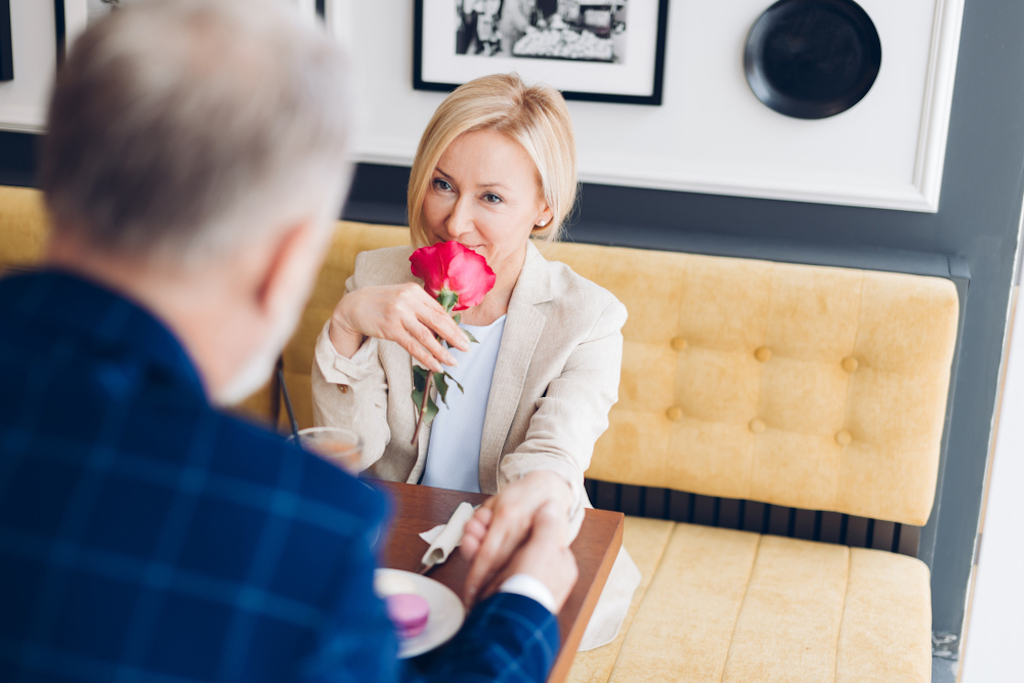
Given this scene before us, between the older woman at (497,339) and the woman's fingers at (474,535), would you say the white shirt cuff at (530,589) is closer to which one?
the woman's fingers at (474,535)

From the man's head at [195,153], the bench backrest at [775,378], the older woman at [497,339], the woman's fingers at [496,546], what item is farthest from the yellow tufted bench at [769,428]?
the man's head at [195,153]

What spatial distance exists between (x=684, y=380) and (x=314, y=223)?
1365 millimetres

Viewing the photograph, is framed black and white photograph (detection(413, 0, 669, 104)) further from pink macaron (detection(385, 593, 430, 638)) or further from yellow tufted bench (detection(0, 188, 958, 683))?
pink macaron (detection(385, 593, 430, 638))

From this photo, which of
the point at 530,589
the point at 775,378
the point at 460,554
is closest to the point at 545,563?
the point at 530,589

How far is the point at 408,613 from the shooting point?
864mm

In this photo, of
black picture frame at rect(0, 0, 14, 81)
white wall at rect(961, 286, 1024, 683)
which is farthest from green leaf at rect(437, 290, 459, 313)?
black picture frame at rect(0, 0, 14, 81)

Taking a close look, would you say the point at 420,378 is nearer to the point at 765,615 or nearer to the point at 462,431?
the point at 462,431

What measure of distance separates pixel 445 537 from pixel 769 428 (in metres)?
0.97

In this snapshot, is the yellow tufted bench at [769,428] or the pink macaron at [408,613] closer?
the pink macaron at [408,613]

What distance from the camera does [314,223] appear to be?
56 cm

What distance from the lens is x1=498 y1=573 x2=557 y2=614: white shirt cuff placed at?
812mm

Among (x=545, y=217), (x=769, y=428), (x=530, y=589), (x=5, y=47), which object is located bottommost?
(x=769, y=428)

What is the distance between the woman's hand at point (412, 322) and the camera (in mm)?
1229

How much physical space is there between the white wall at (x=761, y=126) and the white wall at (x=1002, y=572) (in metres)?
0.56
